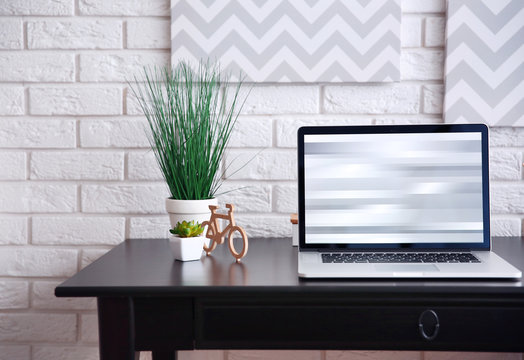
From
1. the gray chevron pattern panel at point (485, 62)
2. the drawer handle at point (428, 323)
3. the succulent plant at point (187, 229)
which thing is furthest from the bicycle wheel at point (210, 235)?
the gray chevron pattern panel at point (485, 62)

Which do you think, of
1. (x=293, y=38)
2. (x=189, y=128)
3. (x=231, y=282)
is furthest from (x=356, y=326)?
(x=293, y=38)

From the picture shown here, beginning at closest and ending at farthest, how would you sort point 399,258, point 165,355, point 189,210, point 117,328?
point 117,328
point 399,258
point 189,210
point 165,355

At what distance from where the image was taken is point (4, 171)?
4.71 feet

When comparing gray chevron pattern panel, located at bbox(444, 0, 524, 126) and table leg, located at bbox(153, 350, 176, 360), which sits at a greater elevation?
gray chevron pattern panel, located at bbox(444, 0, 524, 126)

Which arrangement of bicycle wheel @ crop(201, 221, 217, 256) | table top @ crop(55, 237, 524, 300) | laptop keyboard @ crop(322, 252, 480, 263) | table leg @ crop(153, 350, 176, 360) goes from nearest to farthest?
table top @ crop(55, 237, 524, 300) < laptop keyboard @ crop(322, 252, 480, 263) < bicycle wheel @ crop(201, 221, 217, 256) < table leg @ crop(153, 350, 176, 360)

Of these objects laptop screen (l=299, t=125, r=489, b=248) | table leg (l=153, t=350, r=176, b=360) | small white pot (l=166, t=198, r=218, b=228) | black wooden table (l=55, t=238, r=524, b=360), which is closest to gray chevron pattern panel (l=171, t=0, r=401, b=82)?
laptop screen (l=299, t=125, r=489, b=248)

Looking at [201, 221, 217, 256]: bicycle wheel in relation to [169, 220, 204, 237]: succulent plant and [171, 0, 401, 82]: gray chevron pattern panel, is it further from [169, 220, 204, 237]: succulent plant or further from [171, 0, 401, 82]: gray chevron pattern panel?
[171, 0, 401, 82]: gray chevron pattern panel

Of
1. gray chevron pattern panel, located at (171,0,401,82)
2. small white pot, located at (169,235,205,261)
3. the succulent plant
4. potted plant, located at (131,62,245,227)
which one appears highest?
gray chevron pattern panel, located at (171,0,401,82)

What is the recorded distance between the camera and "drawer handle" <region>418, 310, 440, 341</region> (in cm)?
95

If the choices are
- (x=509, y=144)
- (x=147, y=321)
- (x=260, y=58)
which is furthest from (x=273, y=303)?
(x=509, y=144)

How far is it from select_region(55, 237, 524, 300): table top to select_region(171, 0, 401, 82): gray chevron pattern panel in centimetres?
52

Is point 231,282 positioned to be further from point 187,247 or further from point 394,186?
point 394,186

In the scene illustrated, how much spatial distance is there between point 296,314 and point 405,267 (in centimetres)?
23

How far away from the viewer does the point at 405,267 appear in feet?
3.32
